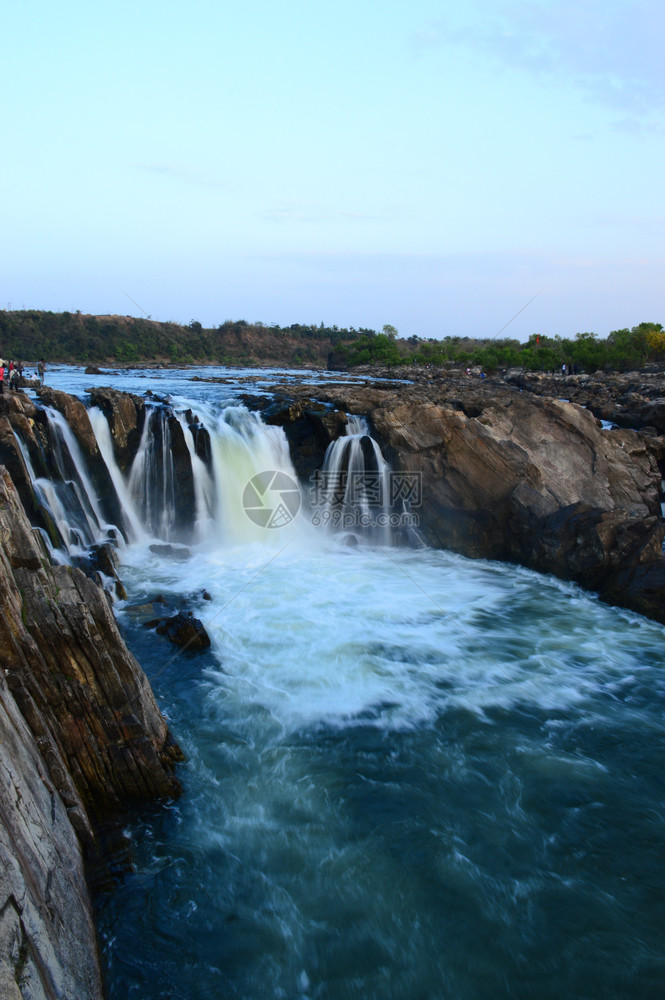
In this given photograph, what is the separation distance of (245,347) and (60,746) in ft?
277

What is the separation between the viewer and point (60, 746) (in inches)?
233

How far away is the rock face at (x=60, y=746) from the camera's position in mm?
3912

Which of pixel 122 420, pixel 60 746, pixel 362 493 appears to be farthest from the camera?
pixel 362 493

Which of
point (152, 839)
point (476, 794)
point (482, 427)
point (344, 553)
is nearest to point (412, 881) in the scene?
point (476, 794)

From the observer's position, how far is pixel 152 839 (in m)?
6.08

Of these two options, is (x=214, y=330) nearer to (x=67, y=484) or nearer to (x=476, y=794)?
(x=67, y=484)

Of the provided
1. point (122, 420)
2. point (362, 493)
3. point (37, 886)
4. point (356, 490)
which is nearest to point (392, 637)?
point (362, 493)

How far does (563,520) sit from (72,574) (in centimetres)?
1098

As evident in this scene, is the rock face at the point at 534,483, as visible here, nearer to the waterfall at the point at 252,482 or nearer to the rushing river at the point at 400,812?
the waterfall at the point at 252,482

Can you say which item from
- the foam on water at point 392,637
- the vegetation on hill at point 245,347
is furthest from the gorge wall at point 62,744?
the vegetation on hill at point 245,347

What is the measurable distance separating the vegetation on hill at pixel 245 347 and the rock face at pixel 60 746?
56.0 meters

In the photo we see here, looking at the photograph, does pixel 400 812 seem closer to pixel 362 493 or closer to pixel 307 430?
pixel 362 493

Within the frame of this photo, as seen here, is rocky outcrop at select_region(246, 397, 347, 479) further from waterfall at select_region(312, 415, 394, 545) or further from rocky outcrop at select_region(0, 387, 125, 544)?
rocky outcrop at select_region(0, 387, 125, 544)

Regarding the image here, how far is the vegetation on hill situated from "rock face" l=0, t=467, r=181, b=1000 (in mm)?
55995
